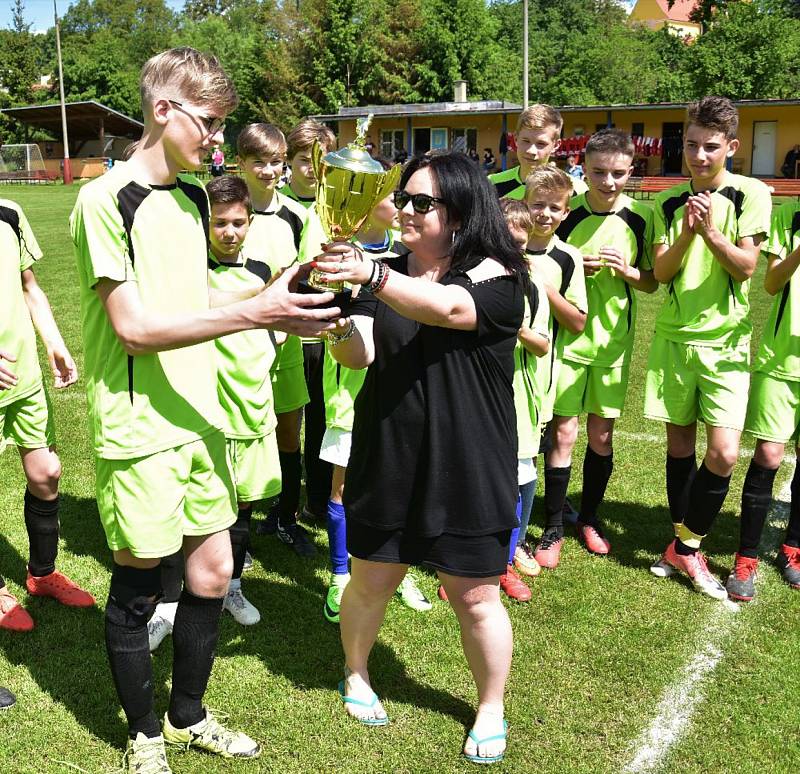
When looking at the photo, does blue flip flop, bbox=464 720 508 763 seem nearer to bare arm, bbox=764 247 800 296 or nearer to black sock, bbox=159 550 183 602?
black sock, bbox=159 550 183 602

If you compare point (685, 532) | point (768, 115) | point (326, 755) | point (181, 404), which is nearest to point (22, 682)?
point (326, 755)

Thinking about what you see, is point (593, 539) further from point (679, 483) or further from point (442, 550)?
point (442, 550)

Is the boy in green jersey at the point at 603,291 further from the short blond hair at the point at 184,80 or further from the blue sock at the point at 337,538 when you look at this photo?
the short blond hair at the point at 184,80

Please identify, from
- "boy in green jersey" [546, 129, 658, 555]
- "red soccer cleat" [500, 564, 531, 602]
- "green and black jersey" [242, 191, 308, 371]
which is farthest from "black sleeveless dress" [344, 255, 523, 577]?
"boy in green jersey" [546, 129, 658, 555]

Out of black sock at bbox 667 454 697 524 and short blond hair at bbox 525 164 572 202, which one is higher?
short blond hair at bbox 525 164 572 202

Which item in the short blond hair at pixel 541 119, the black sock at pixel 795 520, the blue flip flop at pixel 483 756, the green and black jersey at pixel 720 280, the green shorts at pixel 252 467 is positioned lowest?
the blue flip flop at pixel 483 756

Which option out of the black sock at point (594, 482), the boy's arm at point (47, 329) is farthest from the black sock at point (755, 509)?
the boy's arm at point (47, 329)

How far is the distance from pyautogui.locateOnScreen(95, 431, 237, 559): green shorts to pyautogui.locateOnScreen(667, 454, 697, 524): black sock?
2834mm

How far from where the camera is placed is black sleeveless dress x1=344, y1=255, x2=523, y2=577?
2906 mm

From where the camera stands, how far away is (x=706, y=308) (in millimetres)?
4441

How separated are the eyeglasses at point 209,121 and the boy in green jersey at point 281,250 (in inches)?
59.9

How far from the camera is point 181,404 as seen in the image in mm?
2820

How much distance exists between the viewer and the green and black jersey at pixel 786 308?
4.39 m

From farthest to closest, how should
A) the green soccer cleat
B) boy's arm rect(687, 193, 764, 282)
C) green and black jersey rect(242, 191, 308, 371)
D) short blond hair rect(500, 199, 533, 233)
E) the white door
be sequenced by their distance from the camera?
the white door → green and black jersey rect(242, 191, 308, 371) → boy's arm rect(687, 193, 764, 282) → short blond hair rect(500, 199, 533, 233) → the green soccer cleat
